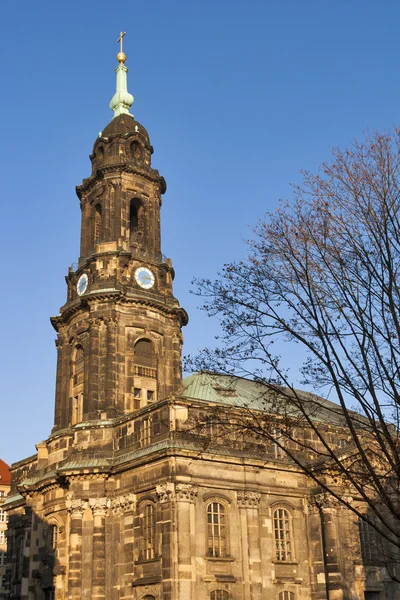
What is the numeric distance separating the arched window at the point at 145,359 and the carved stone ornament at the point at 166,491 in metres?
8.86

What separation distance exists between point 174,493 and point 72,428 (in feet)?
28.6

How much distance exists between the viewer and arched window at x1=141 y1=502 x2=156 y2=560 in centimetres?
3506

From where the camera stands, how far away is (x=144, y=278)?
4497 centimetres

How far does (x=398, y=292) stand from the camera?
14805 millimetres

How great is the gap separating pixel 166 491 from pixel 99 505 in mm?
5042

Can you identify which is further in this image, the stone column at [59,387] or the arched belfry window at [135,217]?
the arched belfry window at [135,217]

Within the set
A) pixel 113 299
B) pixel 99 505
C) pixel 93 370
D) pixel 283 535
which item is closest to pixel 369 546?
pixel 283 535

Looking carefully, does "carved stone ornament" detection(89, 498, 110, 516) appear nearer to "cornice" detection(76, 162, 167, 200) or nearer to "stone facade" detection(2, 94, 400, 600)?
"stone facade" detection(2, 94, 400, 600)

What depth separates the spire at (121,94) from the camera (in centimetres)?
5175

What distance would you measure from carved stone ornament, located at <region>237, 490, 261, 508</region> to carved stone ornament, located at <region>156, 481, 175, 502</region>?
13.9 feet

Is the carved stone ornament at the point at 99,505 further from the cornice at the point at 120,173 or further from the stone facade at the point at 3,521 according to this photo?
the cornice at the point at 120,173

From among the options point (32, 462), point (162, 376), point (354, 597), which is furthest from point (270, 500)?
point (32, 462)

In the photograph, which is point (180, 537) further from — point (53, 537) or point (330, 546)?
point (53, 537)

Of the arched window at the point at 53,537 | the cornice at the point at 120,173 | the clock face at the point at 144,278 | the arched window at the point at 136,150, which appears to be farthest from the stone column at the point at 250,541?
the arched window at the point at 136,150
